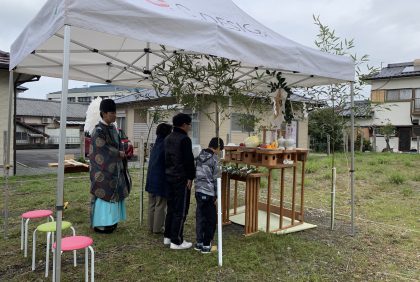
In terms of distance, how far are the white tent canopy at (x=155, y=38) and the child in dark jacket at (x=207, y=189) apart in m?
1.03

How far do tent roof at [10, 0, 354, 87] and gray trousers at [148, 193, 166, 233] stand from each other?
1.82m

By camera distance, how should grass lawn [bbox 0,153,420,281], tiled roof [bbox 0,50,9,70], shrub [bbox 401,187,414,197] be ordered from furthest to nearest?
tiled roof [bbox 0,50,9,70] → shrub [bbox 401,187,414,197] → grass lawn [bbox 0,153,420,281]

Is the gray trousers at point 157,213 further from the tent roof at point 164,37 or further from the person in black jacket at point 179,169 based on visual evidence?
the tent roof at point 164,37

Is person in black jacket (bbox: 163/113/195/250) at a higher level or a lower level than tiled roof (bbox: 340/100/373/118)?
lower

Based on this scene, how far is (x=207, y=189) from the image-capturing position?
3.58 meters

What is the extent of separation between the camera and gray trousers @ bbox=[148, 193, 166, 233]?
421 centimetres

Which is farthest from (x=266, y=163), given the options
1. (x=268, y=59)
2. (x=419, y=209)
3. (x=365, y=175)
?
(x=365, y=175)

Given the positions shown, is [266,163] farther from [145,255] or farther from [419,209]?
[419,209]

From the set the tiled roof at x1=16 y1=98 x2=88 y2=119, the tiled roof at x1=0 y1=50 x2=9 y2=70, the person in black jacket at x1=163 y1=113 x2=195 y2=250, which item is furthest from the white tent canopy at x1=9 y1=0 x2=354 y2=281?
the tiled roof at x1=16 y1=98 x2=88 y2=119

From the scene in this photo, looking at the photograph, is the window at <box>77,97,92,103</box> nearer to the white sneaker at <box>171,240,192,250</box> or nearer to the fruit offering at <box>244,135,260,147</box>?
the fruit offering at <box>244,135,260,147</box>

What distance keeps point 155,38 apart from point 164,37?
0.26 ft

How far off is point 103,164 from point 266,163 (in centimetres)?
199

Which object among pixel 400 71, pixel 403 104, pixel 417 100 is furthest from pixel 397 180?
pixel 400 71

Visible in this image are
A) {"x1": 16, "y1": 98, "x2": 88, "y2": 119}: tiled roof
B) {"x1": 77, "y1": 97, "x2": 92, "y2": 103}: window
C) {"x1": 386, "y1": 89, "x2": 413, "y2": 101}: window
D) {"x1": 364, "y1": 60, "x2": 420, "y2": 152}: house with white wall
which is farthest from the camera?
{"x1": 77, "y1": 97, "x2": 92, "y2": 103}: window
